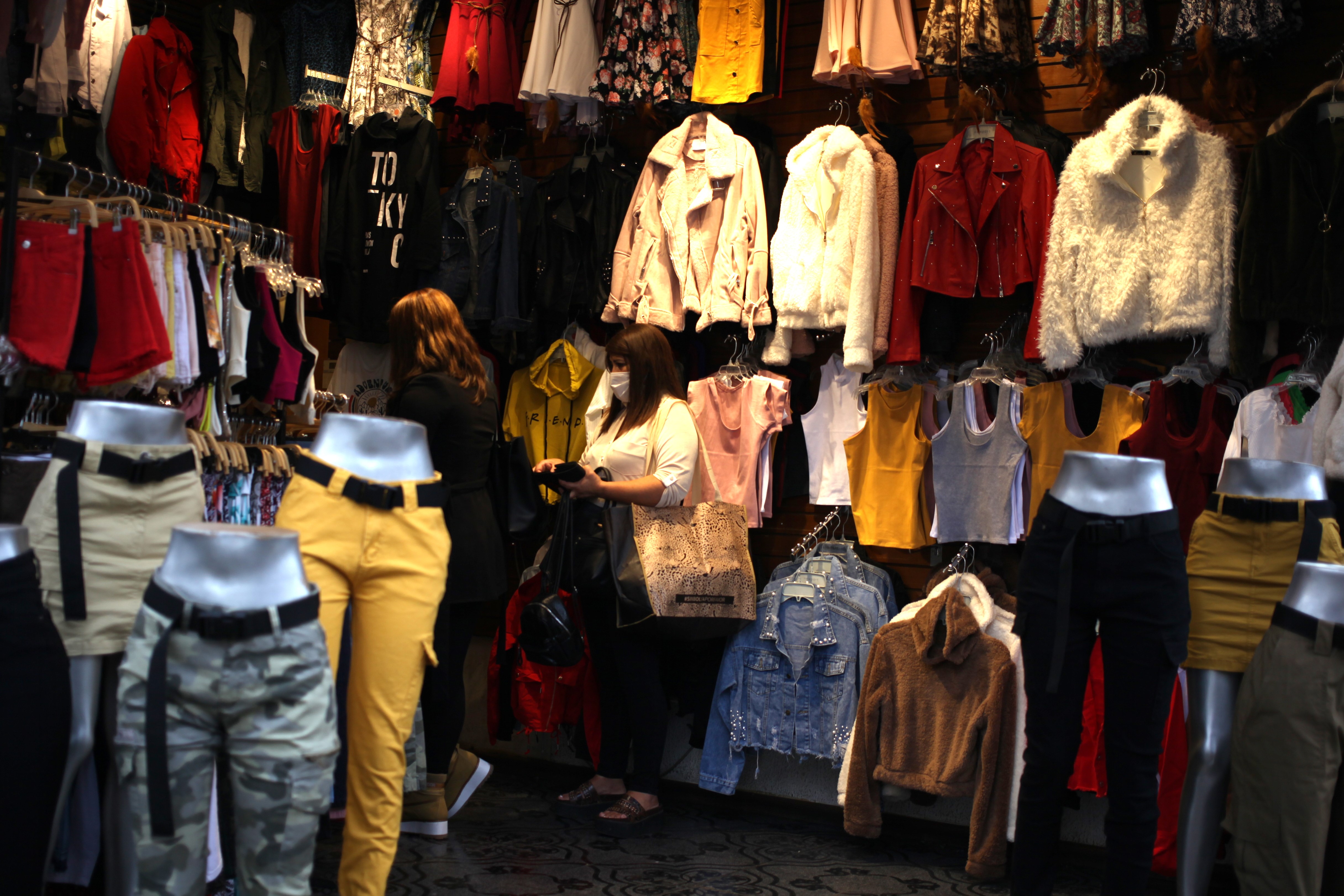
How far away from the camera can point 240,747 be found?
2176 mm

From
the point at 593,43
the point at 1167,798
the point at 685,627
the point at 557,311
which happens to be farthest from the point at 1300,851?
the point at 593,43

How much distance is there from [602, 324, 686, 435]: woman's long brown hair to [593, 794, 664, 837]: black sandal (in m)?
1.39

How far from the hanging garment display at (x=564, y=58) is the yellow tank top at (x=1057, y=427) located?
100.0 inches

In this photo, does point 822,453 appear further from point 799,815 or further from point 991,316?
point 799,815

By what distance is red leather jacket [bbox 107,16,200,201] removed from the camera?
17.6 ft

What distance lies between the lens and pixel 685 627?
4.25m

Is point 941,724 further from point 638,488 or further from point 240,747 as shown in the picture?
point 240,747

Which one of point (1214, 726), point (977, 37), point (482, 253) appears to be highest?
point (977, 37)

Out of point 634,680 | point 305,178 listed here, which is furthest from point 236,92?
point 634,680

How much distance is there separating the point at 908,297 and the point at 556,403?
71.3 inches

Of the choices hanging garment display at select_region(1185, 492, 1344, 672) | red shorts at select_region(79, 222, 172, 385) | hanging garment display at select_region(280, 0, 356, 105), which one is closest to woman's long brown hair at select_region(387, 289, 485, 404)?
red shorts at select_region(79, 222, 172, 385)

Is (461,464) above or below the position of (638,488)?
above

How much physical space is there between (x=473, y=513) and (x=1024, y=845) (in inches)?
75.9

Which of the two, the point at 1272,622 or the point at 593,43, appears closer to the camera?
the point at 1272,622
